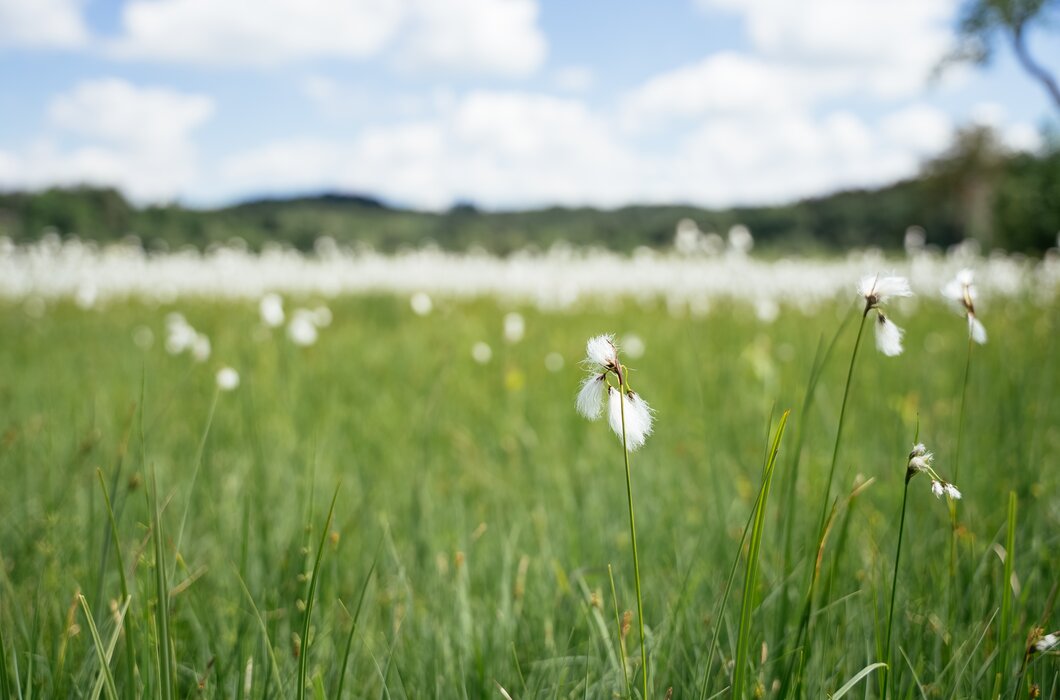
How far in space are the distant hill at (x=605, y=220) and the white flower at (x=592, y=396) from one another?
14.3 m

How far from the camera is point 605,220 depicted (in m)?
47.9

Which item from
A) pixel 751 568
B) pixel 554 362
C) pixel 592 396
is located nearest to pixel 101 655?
pixel 592 396

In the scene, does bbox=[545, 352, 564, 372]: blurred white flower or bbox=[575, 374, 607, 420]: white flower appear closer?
bbox=[575, 374, 607, 420]: white flower

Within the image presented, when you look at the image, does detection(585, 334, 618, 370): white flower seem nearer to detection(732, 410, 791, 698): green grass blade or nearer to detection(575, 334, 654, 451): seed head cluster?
detection(575, 334, 654, 451): seed head cluster

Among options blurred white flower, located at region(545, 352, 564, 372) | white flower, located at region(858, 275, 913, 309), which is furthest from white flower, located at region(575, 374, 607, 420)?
blurred white flower, located at region(545, 352, 564, 372)

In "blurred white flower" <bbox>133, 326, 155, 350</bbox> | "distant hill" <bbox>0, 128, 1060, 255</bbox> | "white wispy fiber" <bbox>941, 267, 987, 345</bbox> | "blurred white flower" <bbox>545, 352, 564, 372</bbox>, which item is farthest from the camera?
"distant hill" <bbox>0, 128, 1060, 255</bbox>

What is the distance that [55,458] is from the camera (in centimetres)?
318

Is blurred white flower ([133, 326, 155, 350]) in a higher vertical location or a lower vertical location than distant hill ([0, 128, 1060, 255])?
lower

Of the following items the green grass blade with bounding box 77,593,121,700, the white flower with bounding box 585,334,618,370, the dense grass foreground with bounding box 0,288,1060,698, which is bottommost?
the dense grass foreground with bounding box 0,288,1060,698

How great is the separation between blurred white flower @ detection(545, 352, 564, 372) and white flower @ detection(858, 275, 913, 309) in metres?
4.03

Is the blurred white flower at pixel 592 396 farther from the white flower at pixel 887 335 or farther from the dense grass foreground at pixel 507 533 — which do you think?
the white flower at pixel 887 335

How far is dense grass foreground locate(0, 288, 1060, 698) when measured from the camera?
1.32 metres

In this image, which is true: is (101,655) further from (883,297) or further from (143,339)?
(143,339)

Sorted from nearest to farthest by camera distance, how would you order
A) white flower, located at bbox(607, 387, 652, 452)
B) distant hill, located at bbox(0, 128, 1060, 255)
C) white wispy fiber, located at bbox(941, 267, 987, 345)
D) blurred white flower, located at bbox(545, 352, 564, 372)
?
1. white flower, located at bbox(607, 387, 652, 452)
2. white wispy fiber, located at bbox(941, 267, 987, 345)
3. blurred white flower, located at bbox(545, 352, 564, 372)
4. distant hill, located at bbox(0, 128, 1060, 255)
